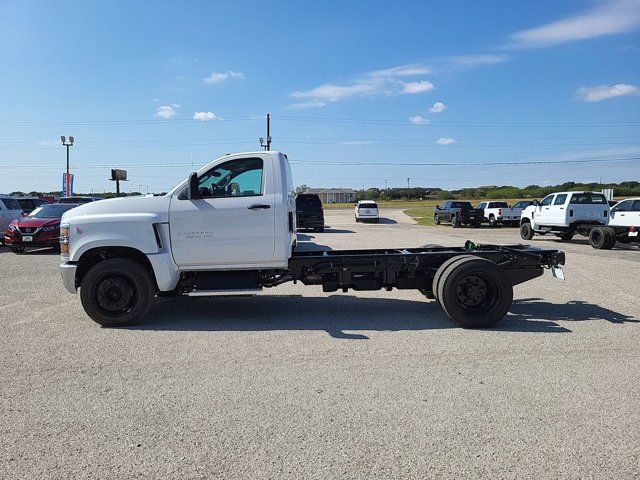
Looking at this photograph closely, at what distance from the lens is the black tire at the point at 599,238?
17344 millimetres

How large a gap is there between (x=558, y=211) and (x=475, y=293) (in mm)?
15116

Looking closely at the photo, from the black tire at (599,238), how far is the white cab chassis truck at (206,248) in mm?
12478

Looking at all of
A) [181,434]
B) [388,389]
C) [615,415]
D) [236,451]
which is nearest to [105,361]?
[181,434]

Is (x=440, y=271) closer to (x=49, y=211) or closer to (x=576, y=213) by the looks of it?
(x=576, y=213)

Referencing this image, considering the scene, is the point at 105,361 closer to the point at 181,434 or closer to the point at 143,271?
the point at 143,271

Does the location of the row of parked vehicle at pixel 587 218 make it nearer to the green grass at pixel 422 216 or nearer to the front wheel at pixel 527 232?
the front wheel at pixel 527 232

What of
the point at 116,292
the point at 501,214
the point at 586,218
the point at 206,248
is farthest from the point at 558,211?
the point at 116,292

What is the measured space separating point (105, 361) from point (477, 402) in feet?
12.2

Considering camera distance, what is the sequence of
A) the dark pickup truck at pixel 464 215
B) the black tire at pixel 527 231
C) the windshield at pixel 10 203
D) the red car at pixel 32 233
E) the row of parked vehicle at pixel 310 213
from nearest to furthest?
the red car at pixel 32 233 → the windshield at pixel 10 203 → the black tire at pixel 527 231 → the row of parked vehicle at pixel 310 213 → the dark pickup truck at pixel 464 215

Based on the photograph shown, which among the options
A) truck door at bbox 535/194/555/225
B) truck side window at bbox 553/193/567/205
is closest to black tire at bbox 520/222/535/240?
truck door at bbox 535/194/555/225

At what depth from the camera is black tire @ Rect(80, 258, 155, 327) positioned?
6770 mm

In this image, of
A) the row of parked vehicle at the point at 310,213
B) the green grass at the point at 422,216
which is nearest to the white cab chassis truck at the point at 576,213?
the row of parked vehicle at the point at 310,213

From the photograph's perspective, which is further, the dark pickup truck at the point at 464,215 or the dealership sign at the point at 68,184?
the dealership sign at the point at 68,184

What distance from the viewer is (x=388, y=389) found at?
4559 mm
